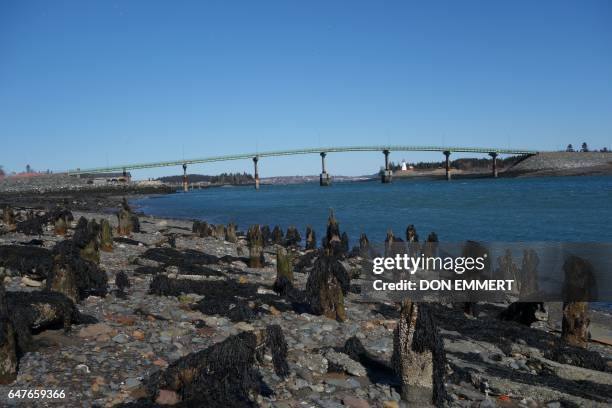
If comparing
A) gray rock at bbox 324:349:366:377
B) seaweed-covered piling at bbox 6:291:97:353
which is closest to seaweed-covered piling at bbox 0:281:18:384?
seaweed-covered piling at bbox 6:291:97:353

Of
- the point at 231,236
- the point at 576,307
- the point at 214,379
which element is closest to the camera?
the point at 214,379

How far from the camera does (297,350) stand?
9625 mm

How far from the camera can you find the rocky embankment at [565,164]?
158500mm

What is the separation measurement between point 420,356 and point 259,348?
2.59m

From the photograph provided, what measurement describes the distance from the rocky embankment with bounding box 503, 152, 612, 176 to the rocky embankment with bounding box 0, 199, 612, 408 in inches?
6421

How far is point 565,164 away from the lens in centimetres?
16262

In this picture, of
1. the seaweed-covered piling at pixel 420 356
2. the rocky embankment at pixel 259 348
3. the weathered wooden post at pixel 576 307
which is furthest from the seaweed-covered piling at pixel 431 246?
the seaweed-covered piling at pixel 420 356

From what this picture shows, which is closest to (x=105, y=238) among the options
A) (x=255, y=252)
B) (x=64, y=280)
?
(x=255, y=252)

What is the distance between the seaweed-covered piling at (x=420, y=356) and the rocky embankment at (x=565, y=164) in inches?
6638

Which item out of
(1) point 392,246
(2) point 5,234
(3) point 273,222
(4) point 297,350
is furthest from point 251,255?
(3) point 273,222

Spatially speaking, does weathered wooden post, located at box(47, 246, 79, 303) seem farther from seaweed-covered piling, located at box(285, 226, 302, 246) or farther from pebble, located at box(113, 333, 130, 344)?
seaweed-covered piling, located at box(285, 226, 302, 246)

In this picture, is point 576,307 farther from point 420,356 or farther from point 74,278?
point 74,278

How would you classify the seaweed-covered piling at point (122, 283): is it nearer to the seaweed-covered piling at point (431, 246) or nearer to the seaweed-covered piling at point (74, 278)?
the seaweed-covered piling at point (74, 278)

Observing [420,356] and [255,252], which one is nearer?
[420,356]
